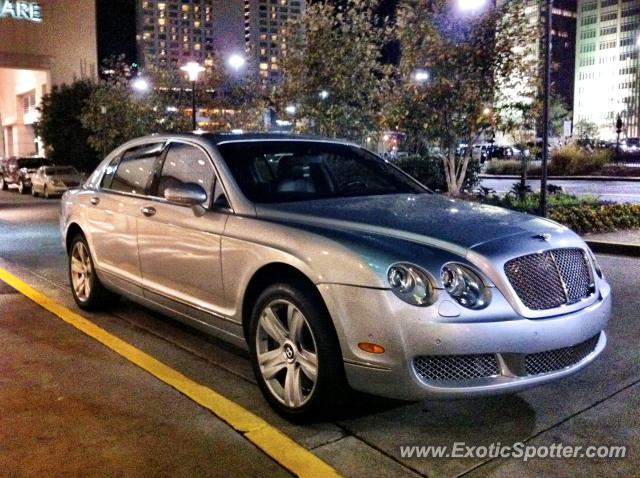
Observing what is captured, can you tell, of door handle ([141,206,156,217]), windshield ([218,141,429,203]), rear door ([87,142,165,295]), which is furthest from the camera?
rear door ([87,142,165,295])

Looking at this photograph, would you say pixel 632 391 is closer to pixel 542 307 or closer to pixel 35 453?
pixel 542 307

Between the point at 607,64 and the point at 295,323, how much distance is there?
162936 millimetres

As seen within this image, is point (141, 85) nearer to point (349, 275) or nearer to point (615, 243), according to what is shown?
point (615, 243)

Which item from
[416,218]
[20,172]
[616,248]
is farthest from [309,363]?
[20,172]

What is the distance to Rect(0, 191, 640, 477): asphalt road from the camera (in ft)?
11.6

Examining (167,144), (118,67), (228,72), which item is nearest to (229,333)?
(167,144)

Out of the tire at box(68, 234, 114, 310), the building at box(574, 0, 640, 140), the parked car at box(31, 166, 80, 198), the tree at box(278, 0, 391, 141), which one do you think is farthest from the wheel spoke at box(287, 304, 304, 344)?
the building at box(574, 0, 640, 140)

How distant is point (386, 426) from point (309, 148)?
232 cm

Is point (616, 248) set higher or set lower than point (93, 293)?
lower

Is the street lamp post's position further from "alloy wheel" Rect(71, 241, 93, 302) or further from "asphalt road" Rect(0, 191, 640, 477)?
"alloy wheel" Rect(71, 241, 93, 302)

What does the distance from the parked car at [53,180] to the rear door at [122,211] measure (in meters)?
19.1

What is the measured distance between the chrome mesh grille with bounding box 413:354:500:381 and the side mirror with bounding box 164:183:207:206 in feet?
6.59

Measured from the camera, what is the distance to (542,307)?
3.73 metres

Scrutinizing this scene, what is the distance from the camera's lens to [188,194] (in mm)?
4781
